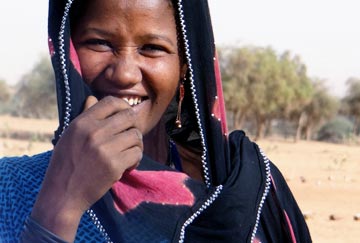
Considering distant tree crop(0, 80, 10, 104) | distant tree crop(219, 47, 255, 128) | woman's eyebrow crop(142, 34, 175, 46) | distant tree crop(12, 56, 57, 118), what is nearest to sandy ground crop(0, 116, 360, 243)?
distant tree crop(219, 47, 255, 128)

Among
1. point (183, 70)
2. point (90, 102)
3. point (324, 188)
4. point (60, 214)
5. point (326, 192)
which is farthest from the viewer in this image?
point (324, 188)

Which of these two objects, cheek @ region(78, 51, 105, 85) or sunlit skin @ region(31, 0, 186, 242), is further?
cheek @ region(78, 51, 105, 85)

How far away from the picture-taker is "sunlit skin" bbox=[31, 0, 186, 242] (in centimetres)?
147

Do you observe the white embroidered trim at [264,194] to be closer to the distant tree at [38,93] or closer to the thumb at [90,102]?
the thumb at [90,102]

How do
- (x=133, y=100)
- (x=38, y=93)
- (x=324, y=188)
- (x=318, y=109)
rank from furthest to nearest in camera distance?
1. (x=318, y=109)
2. (x=38, y=93)
3. (x=324, y=188)
4. (x=133, y=100)

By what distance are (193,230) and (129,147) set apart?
494 mm

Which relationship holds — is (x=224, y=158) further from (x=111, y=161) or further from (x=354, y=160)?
(x=354, y=160)

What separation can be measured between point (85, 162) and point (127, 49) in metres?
0.38

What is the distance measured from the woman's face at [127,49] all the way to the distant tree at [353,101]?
132 feet

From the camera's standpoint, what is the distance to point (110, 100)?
1500 mm

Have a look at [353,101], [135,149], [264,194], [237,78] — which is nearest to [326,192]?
[264,194]

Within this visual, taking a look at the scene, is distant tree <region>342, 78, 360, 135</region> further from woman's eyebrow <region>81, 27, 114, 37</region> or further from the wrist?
the wrist

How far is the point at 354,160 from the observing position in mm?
22938

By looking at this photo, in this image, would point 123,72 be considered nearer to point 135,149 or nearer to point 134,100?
point 134,100
